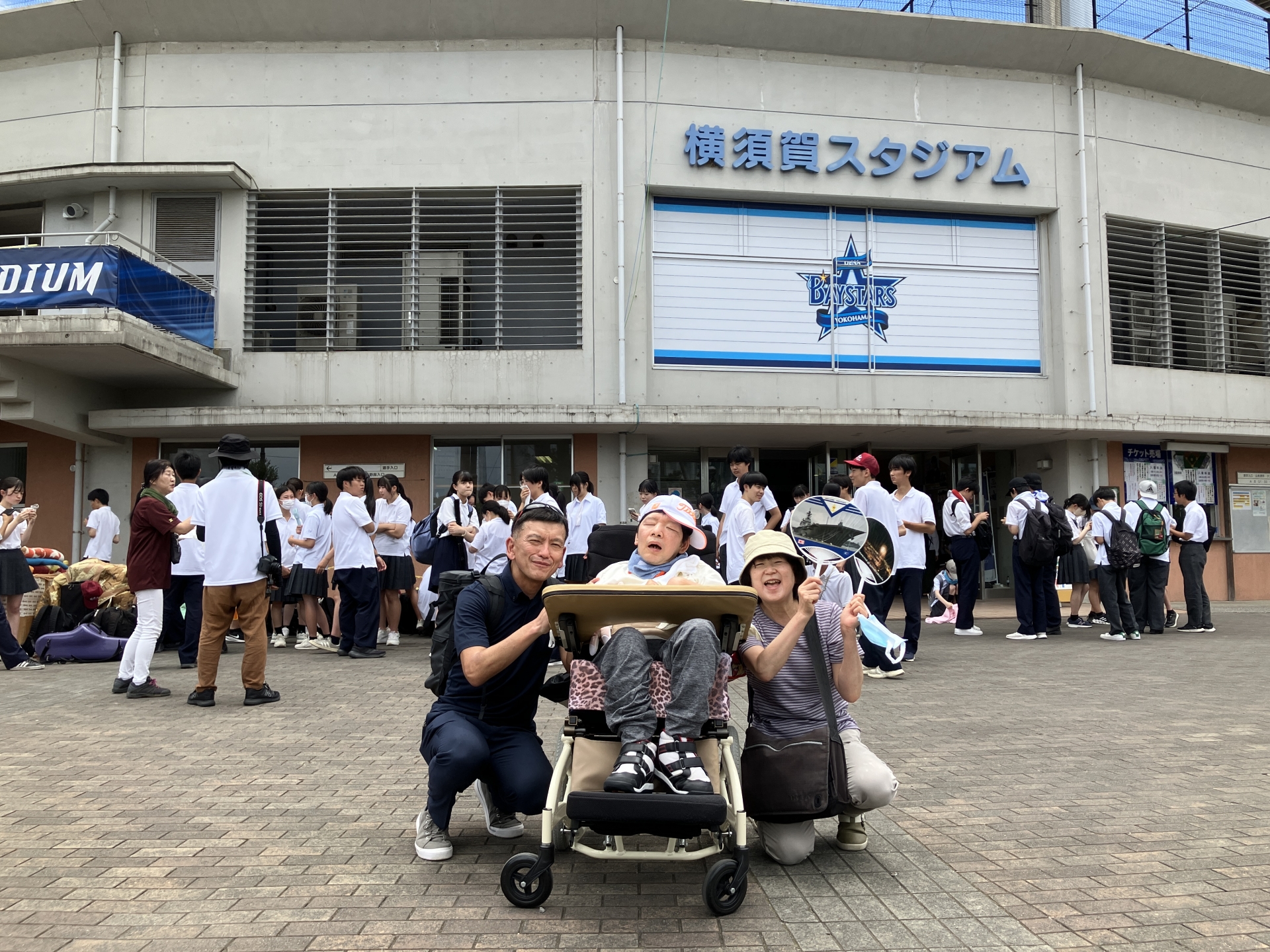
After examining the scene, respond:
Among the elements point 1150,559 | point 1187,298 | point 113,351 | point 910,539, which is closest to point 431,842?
point 910,539

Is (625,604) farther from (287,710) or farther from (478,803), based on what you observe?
(287,710)

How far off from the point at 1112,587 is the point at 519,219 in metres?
10.3

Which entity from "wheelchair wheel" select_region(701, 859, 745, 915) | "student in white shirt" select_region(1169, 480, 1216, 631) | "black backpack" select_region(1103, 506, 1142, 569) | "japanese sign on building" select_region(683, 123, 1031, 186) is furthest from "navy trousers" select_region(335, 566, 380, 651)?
"student in white shirt" select_region(1169, 480, 1216, 631)

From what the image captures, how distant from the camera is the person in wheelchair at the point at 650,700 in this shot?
124 inches

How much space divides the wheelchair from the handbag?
131 mm

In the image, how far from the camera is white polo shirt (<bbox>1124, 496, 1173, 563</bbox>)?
37.8 feet

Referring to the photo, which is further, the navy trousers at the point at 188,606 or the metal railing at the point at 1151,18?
the metal railing at the point at 1151,18

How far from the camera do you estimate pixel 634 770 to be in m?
3.13

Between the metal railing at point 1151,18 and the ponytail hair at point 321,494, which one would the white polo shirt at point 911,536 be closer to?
the ponytail hair at point 321,494

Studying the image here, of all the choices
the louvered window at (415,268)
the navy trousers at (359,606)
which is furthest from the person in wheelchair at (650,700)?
the louvered window at (415,268)

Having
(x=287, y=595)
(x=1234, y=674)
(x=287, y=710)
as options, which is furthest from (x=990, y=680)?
(x=287, y=595)

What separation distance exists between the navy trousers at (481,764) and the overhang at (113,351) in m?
10.4

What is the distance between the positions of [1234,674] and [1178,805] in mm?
5062

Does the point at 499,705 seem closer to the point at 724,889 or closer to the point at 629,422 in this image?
the point at 724,889
